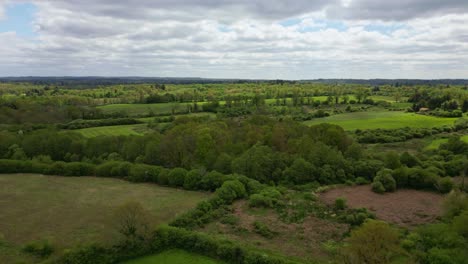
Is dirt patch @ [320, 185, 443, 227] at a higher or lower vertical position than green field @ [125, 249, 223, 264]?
higher

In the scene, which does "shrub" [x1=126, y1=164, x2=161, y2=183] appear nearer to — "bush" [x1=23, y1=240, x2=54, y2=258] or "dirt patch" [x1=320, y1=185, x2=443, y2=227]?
"bush" [x1=23, y1=240, x2=54, y2=258]

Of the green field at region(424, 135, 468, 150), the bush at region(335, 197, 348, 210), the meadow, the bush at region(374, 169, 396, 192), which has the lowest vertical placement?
the bush at region(335, 197, 348, 210)

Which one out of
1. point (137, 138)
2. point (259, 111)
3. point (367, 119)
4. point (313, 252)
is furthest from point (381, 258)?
point (259, 111)

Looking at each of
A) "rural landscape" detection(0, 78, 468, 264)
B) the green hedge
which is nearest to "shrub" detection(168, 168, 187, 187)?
"rural landscape" detection(0, 78, 468, 264)

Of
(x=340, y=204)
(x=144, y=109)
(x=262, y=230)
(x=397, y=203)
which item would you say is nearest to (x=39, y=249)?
(x=262, y=230)

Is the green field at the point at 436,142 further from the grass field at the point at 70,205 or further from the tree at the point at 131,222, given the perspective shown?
the tree at the point at 131,222

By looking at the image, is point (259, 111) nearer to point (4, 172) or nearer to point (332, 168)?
point (332, 168)
